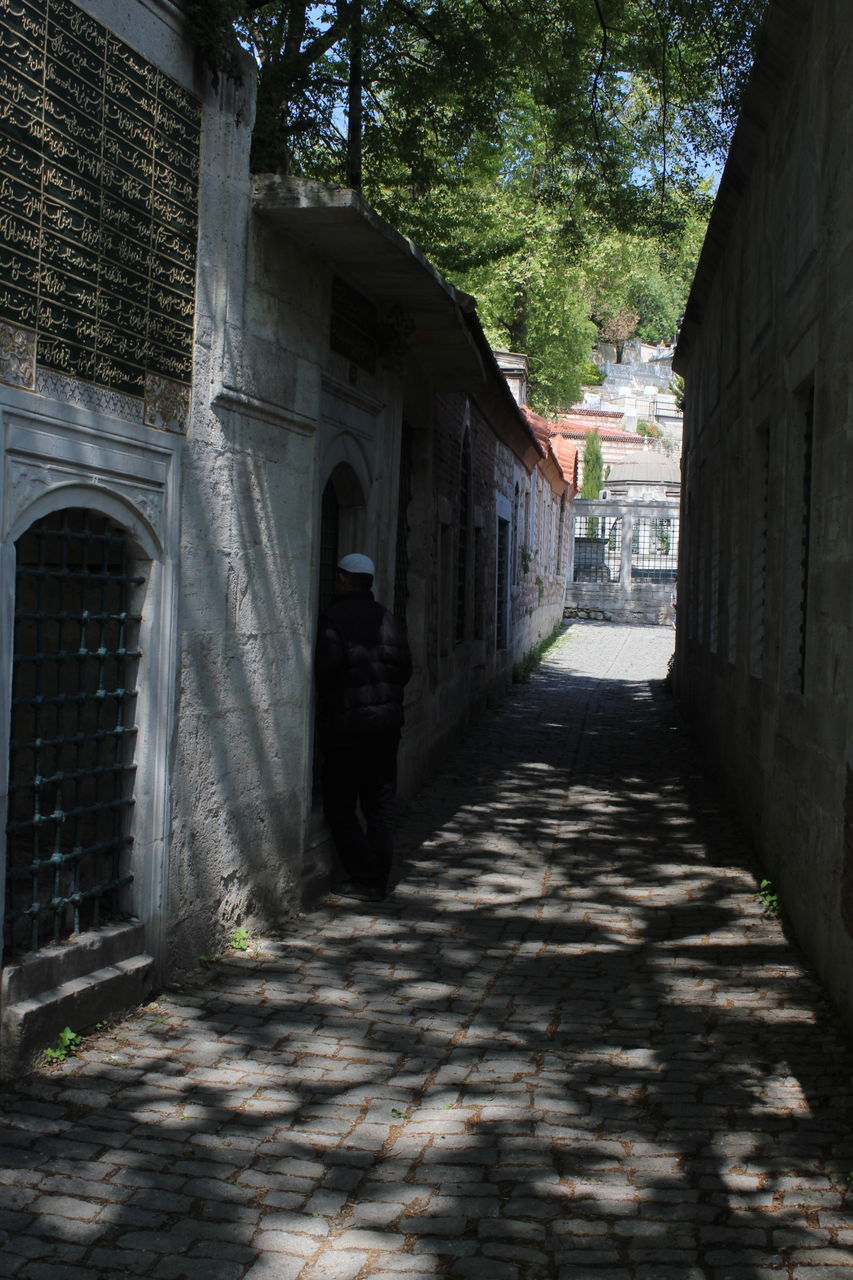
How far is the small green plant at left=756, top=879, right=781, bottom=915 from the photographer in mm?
7207

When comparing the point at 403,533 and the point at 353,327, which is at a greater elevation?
the point at 353,327

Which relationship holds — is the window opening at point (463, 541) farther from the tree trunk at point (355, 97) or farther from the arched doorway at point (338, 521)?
the arched doorway at point (338, 521)

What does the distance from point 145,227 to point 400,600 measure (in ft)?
18.6

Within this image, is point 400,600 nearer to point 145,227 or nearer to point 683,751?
point 683,751

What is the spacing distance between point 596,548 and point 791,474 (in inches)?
1450

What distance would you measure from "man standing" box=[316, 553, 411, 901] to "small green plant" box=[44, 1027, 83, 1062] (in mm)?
2754

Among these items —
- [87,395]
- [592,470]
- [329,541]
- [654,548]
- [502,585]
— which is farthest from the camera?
[592,470]

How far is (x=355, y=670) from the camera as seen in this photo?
723 cm

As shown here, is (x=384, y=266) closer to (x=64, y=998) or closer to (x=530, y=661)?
(x=64, y=998)

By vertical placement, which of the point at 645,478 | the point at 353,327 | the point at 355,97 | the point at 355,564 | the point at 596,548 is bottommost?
the point at 355,564

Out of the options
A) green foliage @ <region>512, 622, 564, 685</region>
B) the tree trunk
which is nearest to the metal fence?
green foliage @ <region>512, 622, 564, 685</region>

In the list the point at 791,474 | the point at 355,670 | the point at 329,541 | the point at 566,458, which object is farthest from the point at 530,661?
the point at 355,670

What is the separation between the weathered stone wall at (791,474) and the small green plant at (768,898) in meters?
0.08

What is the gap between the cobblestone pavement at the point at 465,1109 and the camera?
3.47 meters
